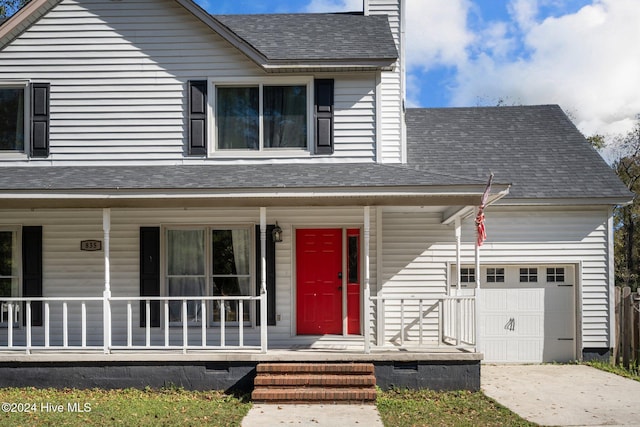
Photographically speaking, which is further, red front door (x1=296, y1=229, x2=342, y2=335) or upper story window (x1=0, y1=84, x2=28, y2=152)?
red front door (x1=296, y1=229, x2=342, y2=335)

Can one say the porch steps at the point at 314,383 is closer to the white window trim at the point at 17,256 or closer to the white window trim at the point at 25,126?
the white window trim at the point at 17,256

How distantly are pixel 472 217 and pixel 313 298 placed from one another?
367cm

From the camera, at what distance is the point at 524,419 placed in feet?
28.1

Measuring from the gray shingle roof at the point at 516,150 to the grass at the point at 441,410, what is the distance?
4.78m

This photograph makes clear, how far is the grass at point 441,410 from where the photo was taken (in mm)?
8453

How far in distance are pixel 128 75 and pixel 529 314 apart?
359 inches

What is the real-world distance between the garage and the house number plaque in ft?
23.5

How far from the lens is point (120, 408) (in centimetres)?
919

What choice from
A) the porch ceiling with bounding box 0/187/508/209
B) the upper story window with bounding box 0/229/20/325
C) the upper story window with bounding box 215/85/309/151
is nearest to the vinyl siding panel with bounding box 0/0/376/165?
the upper story window with bounding box 215/85/309/151

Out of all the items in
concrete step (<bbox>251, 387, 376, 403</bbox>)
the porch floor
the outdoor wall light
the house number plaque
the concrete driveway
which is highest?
the outdoor wall light

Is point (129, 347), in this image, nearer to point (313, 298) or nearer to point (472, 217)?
point (313, 298)

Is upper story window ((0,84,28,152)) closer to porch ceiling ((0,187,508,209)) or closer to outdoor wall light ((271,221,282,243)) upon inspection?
porch ceiling ((0,187,508,209))

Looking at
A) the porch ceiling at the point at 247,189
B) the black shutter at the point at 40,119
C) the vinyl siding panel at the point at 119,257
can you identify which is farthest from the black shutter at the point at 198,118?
the black shutter at the point at 40,119

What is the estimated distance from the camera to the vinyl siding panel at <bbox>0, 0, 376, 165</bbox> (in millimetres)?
11906
